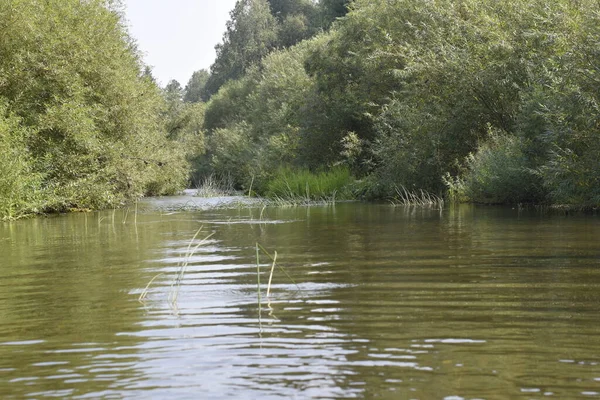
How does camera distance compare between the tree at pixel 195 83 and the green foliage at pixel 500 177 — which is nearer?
the green foliage at pixel 500 177

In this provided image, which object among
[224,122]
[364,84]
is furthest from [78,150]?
[224,122]

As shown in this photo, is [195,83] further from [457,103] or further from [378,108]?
[457,103]

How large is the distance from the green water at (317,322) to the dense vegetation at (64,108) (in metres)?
16.1

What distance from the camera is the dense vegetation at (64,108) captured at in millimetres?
30531

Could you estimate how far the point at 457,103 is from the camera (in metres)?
30.9

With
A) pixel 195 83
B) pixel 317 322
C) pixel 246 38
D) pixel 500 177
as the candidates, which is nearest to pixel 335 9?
pixel 246 38

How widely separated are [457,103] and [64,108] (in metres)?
15.0

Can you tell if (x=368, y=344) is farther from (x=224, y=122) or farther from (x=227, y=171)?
(x=224, y=122)

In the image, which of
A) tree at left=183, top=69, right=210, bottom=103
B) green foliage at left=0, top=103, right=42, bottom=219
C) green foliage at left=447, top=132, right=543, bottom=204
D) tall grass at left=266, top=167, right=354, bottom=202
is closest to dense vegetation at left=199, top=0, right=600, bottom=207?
green foliage at left=447, top=132, right=543, bottom=204

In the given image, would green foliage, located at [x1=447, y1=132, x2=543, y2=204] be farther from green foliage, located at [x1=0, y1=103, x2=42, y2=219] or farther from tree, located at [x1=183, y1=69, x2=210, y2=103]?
tree, located at [x1=183, y1=69, x2=210, y2=103]

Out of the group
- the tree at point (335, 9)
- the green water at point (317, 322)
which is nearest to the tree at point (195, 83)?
the tree at point (335, 9)

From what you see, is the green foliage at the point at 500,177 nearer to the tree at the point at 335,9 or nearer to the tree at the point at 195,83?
the tree at the point at 335,9

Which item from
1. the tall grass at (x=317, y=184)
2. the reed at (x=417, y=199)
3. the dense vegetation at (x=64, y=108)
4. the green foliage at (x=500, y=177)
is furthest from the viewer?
the tall grass at (x=317, y=184)

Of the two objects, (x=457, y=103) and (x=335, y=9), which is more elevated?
(x=335, y=9)
